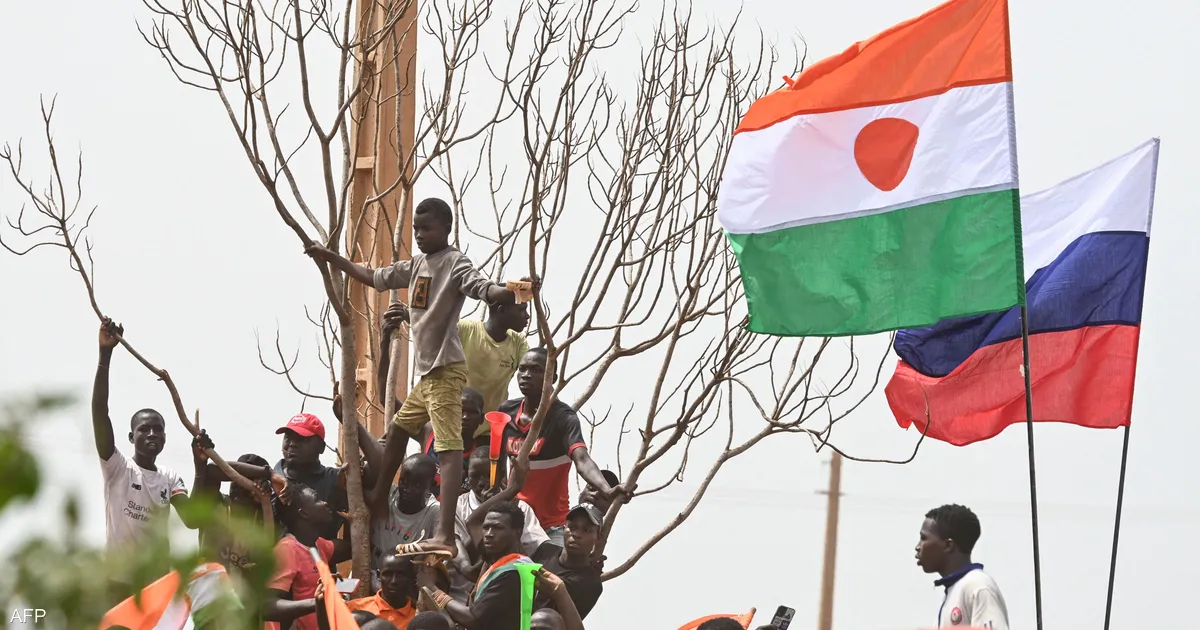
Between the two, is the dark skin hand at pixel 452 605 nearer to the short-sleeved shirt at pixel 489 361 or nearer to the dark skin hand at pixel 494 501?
the dark skin hand at pixel 494 501

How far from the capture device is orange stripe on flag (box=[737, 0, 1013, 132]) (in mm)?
7254

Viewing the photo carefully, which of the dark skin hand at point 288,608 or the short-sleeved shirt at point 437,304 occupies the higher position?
the short-sleeved shirt at point 437,304

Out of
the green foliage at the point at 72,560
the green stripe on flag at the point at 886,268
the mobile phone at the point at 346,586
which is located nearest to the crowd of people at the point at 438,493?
the mobile phone at the point at 346,586

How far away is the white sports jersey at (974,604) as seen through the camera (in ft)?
19.7

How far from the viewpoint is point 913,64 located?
24.4 feet

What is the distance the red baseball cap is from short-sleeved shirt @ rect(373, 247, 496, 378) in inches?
24.3

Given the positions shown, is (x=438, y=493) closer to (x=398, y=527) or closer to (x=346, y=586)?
(x=398, y=527)

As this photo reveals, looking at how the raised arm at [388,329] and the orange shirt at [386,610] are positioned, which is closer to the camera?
the orange shirt at [386,610]

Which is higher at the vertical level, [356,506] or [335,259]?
[335,259]

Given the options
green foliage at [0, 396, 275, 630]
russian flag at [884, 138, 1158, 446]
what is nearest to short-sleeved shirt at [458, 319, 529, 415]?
russian flag at [884, 138, 1158, 446]

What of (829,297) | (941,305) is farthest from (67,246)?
(941,305)

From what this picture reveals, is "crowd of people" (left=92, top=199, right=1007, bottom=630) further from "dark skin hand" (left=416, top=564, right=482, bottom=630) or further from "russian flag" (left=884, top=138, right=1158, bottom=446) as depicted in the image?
"russian flag" (left=884, top=138, right=1158, bottom=446)

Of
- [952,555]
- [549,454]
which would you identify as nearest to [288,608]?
[549,454]

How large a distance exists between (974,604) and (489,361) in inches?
140
